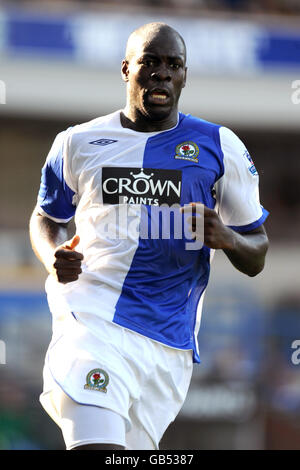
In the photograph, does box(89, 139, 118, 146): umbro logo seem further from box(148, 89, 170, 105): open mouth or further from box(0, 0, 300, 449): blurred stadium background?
box(0, 0, 300, 449): blurred stadium background

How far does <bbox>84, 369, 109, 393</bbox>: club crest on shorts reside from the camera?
3.95 meters

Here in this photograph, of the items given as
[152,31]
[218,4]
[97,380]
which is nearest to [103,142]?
[152,31]

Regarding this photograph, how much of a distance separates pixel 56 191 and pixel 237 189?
2.85 feet

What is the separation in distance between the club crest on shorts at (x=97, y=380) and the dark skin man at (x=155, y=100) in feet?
1.35

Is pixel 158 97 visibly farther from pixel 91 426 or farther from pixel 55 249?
pixel 91 426

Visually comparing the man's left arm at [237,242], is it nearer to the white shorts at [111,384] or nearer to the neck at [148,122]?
the white shorts at [111,384]

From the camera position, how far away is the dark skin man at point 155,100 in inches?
164

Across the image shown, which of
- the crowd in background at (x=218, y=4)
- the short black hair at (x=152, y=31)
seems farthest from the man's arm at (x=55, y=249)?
the crowd in background at (x=218, y=4)

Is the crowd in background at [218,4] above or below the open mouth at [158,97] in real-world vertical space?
below

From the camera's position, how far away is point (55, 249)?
4.16m

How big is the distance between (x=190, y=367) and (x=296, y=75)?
14.0 metres

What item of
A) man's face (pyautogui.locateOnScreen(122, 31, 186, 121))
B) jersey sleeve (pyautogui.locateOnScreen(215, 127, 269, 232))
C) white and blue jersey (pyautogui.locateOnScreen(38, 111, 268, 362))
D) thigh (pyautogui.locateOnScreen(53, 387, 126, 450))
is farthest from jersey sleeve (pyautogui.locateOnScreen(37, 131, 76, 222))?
thigh (pyautogui.locateOnScreen(53, 387, 126, 450))

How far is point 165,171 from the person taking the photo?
14.1 feet

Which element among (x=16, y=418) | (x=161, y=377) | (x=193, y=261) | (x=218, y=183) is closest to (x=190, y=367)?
(x=161, y=377)
